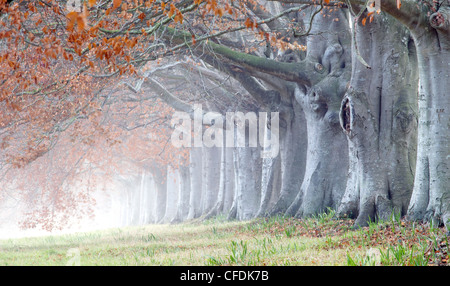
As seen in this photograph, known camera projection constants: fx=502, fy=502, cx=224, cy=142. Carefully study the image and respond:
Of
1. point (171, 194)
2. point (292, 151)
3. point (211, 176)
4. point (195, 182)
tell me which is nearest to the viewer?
point (292, 151)

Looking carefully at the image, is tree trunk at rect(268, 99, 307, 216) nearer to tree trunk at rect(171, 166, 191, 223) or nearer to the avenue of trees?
the avenue of trees

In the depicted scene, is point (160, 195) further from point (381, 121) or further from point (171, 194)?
point (381, 121)

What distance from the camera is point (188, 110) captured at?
17.8 m

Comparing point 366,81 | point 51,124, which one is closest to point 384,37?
point 366,81

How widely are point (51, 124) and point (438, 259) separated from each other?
13.3m

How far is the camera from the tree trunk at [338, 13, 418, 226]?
9656 mm

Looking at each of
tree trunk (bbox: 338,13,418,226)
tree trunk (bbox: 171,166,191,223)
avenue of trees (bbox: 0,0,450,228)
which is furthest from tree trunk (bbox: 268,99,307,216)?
tree trunk (bbox: 171,166,191,223)

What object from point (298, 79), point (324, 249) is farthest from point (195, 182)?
point (324, 249)

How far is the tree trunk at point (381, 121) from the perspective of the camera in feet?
31.7

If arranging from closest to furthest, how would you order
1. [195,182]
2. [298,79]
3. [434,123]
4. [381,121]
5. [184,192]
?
[434,123], [381,121], [298,79], [195,182], [184,192]

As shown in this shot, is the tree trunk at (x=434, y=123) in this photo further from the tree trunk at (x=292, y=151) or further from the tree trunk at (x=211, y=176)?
the tree trunk at (x=211, y=176)

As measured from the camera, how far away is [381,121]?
33.1 feet

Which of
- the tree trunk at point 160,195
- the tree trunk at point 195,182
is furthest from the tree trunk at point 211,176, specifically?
the tree trunk at point 160,195
